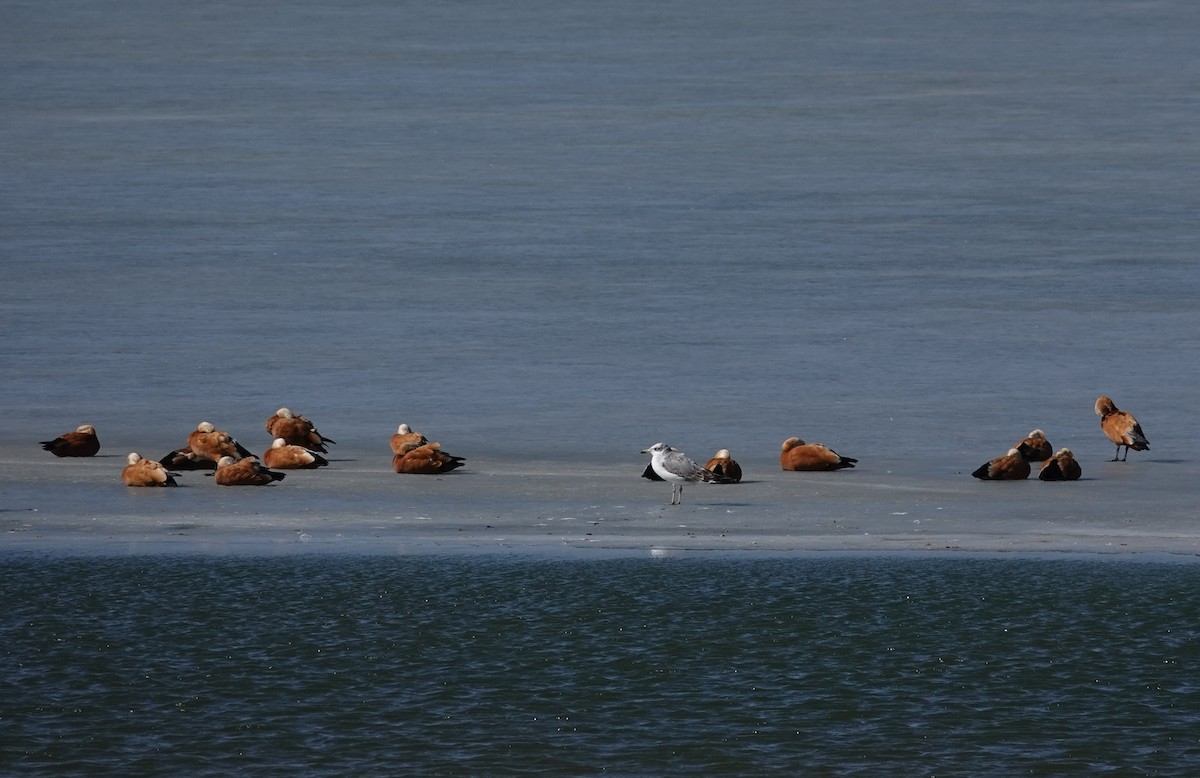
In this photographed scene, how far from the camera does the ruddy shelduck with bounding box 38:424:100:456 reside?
14.5 m

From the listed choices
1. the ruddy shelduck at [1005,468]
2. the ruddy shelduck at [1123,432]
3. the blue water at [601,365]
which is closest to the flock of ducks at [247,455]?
the blue water at [601,365]

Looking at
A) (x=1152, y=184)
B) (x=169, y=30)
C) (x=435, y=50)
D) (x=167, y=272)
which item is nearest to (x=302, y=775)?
(x=167, y=272)

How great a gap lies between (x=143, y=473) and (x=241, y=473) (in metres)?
0.60

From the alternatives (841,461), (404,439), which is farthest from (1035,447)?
(404,439)

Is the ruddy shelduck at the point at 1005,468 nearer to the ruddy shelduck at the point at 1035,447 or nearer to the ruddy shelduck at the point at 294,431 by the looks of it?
the ruddy shelduck at the point at 1035,447

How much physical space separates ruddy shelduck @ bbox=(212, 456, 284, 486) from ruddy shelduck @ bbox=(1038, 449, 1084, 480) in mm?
4817

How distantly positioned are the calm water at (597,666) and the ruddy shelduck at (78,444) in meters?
3.23

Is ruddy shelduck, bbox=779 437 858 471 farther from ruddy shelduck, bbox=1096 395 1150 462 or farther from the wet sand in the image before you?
ruddy shelduck, bbox=1096 395 1150 462

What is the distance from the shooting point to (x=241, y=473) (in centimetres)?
1372

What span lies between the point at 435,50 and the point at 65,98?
24.6 feet

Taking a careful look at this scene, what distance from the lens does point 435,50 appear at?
40938mm

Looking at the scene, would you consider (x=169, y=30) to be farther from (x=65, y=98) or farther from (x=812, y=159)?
(x=812, y=159)

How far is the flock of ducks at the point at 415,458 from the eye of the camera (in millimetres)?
13539

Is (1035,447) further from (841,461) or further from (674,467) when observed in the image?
(674,467)
